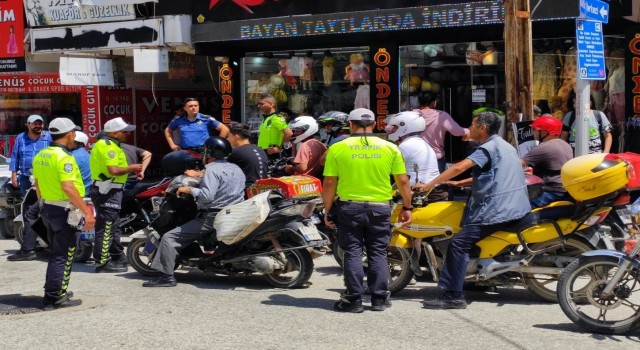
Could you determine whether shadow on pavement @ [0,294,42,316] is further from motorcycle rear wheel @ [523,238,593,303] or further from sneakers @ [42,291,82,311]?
motorcycle rear wheel @ [523,238,593,303]

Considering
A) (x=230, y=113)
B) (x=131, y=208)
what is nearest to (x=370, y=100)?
(x=230, y=113)

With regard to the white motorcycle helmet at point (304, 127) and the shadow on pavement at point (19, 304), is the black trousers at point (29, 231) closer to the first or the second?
the shadow on pavement at point (19, 304)

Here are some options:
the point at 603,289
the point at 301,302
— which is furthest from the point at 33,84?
the point at 603,289

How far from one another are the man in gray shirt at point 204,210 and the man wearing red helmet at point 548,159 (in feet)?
9.79

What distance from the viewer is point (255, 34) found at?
1485 cm

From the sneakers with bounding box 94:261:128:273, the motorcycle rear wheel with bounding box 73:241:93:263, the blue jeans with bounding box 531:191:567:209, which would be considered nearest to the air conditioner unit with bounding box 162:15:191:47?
the motorcycle rear wheel with bounding box 73:241:93:263

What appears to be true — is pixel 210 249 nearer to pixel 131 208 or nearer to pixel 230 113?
pixel 131 208

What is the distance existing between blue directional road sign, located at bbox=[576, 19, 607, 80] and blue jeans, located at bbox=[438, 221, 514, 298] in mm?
2848

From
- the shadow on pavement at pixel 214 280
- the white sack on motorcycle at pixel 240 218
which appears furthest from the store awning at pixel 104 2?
the white sack on motorcycle at pixel 240 218

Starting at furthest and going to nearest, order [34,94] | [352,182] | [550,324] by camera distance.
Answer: [34,94] < [352,182] < [550,324]

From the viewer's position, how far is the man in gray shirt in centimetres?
888

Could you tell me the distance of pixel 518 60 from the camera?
33.6 feet

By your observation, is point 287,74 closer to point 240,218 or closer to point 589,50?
point 589,50

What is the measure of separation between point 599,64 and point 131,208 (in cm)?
581
